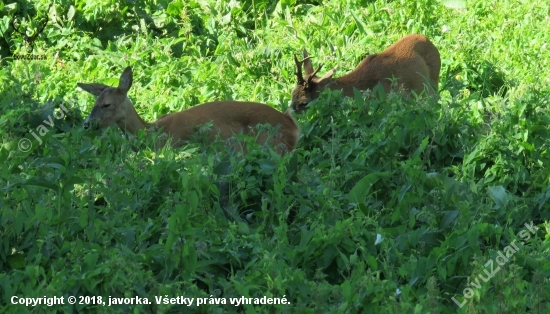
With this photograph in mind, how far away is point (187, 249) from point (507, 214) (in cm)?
209

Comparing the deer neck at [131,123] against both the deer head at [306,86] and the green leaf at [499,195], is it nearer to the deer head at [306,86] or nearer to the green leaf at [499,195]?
the deer head at [306,86]

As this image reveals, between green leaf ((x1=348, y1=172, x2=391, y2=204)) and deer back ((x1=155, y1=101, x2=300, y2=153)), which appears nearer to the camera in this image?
green leaf ((x1=348, y1=172, x2=391, y2=204))

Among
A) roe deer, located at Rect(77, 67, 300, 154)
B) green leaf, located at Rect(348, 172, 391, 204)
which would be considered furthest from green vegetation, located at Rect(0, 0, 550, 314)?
roe deer, located at Rect(77, 67, 300, 154)

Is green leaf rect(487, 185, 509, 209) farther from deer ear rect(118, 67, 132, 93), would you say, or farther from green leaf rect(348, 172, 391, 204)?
deer ear rect(118, 67, 132, 93)

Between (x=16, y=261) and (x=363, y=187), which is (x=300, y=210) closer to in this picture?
(x=363, y=187)

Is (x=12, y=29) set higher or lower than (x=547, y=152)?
lower

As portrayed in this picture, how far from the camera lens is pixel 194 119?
25.6 ft

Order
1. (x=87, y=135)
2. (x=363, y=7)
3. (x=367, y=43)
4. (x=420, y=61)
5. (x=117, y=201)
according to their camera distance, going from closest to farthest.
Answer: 1. (x=117, y=201)
2. (x=87, y=135)
3. (x=420, y=61)
4. (x=367, y=43)
5. (x=363, y=7)

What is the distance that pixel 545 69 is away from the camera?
1014 centimetres

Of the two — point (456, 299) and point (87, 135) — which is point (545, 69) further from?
point (456, 299)

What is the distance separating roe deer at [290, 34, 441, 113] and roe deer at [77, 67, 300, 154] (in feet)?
4.78

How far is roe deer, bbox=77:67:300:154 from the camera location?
767cm

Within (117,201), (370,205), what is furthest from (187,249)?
(370,205)

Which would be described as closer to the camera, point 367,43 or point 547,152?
point 547,152
